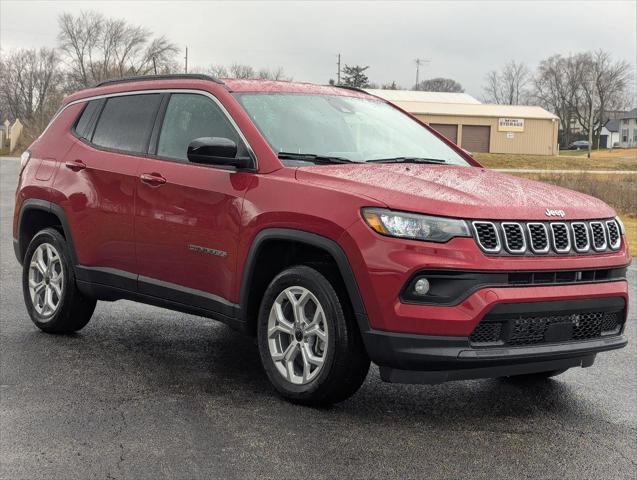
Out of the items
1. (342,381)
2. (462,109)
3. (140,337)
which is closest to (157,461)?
(342,381)

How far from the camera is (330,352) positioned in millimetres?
4625

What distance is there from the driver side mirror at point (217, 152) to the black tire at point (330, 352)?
2.35 ft

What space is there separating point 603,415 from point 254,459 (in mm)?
2118

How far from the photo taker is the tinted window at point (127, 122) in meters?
6.10

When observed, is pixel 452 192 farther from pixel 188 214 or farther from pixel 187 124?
pixel 187 124

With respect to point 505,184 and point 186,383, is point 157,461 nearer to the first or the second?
point 186,383

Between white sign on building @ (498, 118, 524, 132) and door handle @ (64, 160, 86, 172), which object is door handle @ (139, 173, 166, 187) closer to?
door handle @ (64, 160, 86, 172)

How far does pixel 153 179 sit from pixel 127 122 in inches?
31.3

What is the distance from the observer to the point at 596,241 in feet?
15.6

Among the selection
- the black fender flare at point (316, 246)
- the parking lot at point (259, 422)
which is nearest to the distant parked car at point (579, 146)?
the parking lot at point (259, 422)

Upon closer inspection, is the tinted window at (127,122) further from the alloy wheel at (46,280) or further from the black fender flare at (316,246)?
the black fender flare at (316,246)

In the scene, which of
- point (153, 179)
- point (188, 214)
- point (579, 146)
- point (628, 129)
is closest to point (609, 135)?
point (628, 129)

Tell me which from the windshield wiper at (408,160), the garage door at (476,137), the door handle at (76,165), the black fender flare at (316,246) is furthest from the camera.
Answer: the garage door at (476,137)

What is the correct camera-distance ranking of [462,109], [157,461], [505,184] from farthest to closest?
[462,109], [505,184], [157,461]
